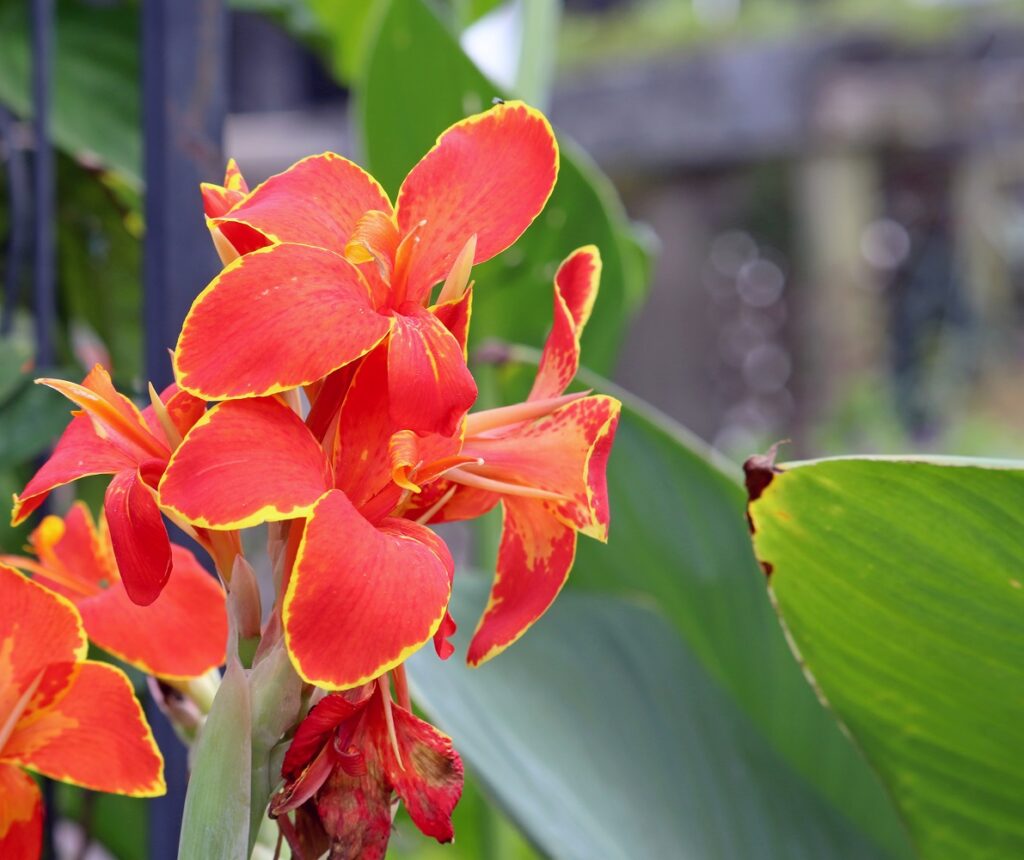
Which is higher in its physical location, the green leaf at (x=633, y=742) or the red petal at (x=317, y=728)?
the red petal at (x=317, y=728)

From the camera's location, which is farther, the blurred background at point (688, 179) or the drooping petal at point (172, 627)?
the blurred background at point (688, 179)

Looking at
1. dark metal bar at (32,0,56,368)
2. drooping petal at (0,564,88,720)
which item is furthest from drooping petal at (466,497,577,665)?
dark metal bar at (32,0,56,368)

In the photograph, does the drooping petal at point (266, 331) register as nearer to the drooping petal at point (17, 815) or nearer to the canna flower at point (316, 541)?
the canna flower at point (316, 541)

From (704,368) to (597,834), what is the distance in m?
3.16

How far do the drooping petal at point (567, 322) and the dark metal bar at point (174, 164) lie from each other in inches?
8.1

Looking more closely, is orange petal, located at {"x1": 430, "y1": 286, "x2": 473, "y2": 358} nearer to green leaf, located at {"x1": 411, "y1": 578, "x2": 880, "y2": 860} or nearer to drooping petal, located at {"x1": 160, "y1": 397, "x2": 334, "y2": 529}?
drooping petal, located at {"x1": 160, "y1": 397, "x2": 334, "y2": 529}

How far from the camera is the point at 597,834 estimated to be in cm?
49

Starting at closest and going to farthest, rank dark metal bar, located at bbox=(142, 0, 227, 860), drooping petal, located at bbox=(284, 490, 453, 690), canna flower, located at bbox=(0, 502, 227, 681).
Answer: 1. drooping petal, located at bbox=(284, 490, 453, 690)
2. canna flower, located at bbox=(0, 502, 227, 681)
3. dark metal bar, located at bbox=(142, 0, 227, 860)

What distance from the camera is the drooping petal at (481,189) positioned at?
28cm

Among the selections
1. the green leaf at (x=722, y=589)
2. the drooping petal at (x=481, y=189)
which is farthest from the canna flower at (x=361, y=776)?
the green leaf at (x=722, y=589)

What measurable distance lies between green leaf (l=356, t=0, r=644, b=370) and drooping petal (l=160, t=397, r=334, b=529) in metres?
0.42

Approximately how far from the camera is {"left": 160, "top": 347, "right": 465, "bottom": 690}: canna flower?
0.74 feet

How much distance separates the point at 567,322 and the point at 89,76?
52 cm

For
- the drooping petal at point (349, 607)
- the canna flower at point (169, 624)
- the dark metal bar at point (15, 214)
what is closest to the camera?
the drooping petal at point (349, 607)
